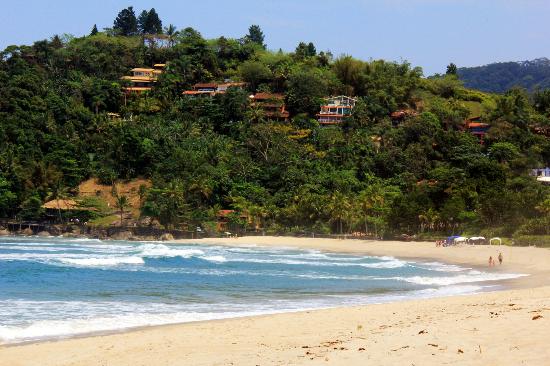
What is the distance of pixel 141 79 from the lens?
96.3 m

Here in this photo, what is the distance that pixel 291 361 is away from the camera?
10914 mm

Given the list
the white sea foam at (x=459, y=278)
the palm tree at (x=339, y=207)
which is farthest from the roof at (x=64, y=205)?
the white sea foam at (x=459, y=278)

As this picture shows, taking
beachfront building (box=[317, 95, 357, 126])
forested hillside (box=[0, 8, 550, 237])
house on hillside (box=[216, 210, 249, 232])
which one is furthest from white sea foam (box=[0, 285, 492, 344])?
beachfront building (box=[317, 95, 357, 126])

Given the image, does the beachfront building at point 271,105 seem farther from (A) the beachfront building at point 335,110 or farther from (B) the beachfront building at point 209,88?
(A) the beachfront building at point 335,110

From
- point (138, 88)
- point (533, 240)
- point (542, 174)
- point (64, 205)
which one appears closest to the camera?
point (533, 240)

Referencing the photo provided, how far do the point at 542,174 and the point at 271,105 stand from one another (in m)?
33.9

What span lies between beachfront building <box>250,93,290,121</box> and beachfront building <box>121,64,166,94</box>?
14892mm

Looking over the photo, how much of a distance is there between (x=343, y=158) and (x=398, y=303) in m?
56.4

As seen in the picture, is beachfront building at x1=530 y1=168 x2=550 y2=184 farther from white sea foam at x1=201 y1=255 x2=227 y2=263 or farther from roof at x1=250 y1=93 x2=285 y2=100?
white sea foam at x1=201 y1=255 x2=227 y2=263

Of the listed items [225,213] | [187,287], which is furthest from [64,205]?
[187,287]

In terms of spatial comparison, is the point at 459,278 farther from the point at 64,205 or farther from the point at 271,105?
the point at 271,105

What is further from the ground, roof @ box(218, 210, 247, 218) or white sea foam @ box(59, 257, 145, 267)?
roof @ box(218, 210, 247, 218)

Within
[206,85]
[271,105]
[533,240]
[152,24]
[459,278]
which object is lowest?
[459,278]

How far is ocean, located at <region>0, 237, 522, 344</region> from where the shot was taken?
18.5 m
